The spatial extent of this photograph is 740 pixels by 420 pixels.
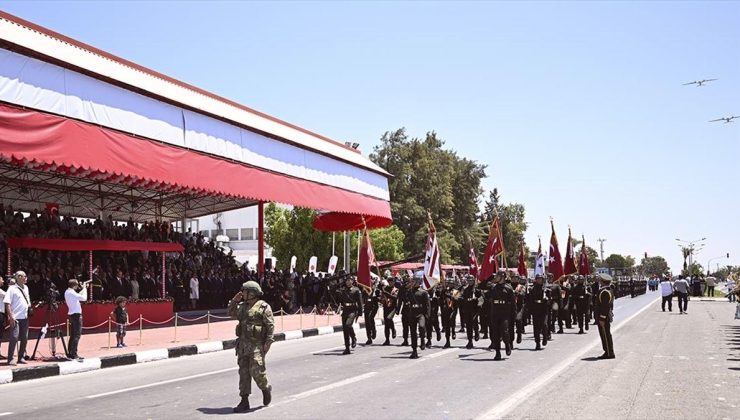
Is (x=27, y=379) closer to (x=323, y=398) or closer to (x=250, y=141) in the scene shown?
(x=323, y=398)

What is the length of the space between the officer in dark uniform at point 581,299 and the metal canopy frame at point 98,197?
12.9 metres

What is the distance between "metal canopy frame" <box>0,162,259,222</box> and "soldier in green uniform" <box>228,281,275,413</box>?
14.6m

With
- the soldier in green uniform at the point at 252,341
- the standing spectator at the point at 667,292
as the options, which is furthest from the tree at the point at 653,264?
the soldier in green uniform at the point at 252,341

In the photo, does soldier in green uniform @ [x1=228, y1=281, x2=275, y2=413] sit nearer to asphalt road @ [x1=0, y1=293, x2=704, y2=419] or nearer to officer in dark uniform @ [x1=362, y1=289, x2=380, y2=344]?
asphalt road @ [x1=0, y1=293, x2=704, y2=419]

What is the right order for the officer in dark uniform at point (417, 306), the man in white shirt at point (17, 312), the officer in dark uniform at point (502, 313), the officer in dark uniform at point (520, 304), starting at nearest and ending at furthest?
the man in white shirt at point (17, 312) → the officer in dark uniform at point (502, 313) → the officer in dark uniform at point (417, 306) → the officer in dark uniform at point (520, 304)

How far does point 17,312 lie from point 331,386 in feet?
23.1

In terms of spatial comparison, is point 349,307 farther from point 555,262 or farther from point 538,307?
point 555,262

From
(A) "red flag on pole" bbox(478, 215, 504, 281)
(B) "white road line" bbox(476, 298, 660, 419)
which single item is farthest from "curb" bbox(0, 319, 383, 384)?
(B) "white road line" bbox(476, 298, 660, 419)

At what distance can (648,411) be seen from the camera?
9094 millimetres

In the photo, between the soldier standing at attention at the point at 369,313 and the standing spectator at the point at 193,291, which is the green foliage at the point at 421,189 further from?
the soldier standing at attention at the point at 369,313

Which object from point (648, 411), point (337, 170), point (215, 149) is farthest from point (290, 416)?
point (337, 170)

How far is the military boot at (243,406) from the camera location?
9.29 metres

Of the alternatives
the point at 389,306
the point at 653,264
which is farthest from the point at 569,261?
the point at 653,264

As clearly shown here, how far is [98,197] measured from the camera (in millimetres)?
33281
